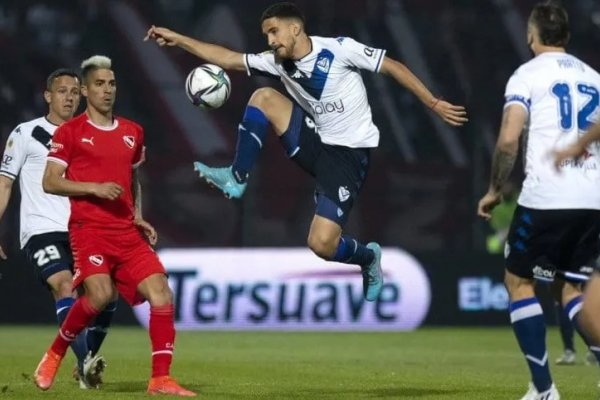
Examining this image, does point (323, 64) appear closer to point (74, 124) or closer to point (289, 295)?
point (74, 124)

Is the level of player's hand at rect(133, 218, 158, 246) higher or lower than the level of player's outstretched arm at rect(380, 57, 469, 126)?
lower

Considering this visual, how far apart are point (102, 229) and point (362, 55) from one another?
82.3 inches

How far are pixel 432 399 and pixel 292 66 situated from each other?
97.7 inches

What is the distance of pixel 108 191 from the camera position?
30.7 feet

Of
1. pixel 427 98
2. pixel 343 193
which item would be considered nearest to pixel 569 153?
pixel 427 98

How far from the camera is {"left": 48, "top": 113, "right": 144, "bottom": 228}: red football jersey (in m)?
9.73

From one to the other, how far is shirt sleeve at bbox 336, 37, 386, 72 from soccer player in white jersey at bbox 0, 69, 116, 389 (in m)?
2.02

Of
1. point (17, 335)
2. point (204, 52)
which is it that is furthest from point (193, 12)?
point (204, 52)

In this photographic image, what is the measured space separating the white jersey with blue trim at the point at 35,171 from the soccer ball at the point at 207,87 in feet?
4.05

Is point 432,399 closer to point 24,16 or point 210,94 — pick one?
point 210,94

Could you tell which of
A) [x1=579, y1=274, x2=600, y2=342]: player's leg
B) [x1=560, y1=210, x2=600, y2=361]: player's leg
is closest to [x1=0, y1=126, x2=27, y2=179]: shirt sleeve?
Answer: [x1=560, y1=210, x2=600, y2=361]: player's leg

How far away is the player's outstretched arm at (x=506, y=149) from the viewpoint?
8141 mm

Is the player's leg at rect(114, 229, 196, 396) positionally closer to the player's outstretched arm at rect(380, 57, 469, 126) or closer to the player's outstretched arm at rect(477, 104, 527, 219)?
the player's outstretched arm at rect(380, 57, 469, 126)

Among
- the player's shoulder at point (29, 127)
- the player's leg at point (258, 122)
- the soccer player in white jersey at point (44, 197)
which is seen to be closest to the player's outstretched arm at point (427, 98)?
the player's leg at point (258, 122)
